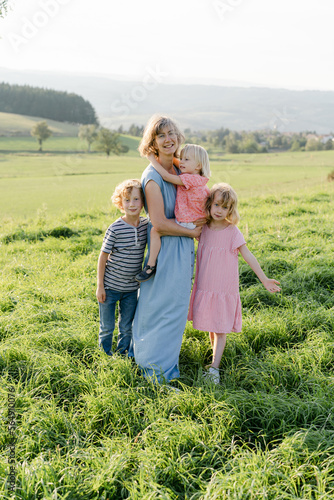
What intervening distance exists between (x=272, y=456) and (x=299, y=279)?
124 inches

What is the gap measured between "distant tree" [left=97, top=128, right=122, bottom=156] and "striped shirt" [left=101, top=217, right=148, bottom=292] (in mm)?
62544

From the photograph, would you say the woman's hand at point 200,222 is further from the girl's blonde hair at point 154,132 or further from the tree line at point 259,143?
the tree line at point 259,143

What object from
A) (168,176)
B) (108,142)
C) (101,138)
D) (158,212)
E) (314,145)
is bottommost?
(158,212)

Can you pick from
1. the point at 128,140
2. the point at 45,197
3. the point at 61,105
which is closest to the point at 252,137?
the point at 128,140

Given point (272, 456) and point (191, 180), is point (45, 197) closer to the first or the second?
point (191, 180)

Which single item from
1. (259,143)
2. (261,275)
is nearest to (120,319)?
(261,275)

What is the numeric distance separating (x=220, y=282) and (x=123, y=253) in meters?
0.88

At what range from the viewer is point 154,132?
3.43 m

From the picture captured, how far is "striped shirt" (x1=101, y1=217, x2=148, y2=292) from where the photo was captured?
3580 millimetres

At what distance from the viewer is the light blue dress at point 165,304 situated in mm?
3471

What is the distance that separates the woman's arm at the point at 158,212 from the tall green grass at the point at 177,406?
1.16 metres

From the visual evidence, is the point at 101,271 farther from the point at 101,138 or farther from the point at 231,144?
the point at 101,138

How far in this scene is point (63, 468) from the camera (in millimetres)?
2330

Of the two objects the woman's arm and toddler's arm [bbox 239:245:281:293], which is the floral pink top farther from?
toddler's arm [bbox 239:245:281:293]
